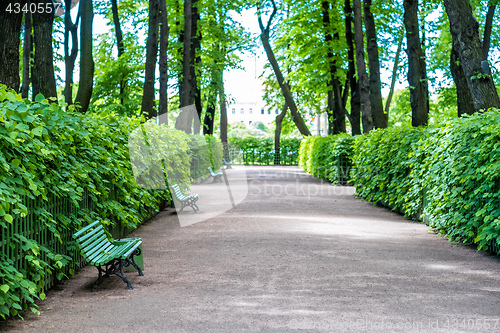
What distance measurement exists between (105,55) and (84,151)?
81.9ft

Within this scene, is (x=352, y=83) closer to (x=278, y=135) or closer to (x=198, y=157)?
(x=198, y=157)

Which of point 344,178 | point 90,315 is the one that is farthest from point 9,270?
point 344,178

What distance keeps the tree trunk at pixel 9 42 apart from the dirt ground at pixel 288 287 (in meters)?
3.77

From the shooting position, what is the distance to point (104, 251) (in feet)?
21.3

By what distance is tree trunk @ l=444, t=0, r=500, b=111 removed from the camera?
32.9 feet

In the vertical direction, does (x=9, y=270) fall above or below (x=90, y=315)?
above

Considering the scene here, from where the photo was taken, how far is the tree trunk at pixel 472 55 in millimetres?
10023

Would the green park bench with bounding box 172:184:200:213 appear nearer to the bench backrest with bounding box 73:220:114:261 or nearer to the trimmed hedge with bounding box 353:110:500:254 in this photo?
the trimmed hedge with bounding box 353:110:500:254

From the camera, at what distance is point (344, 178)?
2144cm

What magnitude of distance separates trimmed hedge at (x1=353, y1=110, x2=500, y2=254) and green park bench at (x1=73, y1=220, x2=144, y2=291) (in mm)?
4852

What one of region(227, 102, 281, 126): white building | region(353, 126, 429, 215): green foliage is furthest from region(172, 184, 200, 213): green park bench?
region(227, 102, 281, 126): white building

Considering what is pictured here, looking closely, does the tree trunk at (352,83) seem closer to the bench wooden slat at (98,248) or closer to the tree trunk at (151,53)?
the tree trunk at (151,53)

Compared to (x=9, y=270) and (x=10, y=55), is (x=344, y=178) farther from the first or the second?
(x=9, y=270)

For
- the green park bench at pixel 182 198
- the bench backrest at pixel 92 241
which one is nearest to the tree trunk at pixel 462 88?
the green park bench at pixel 182 198
